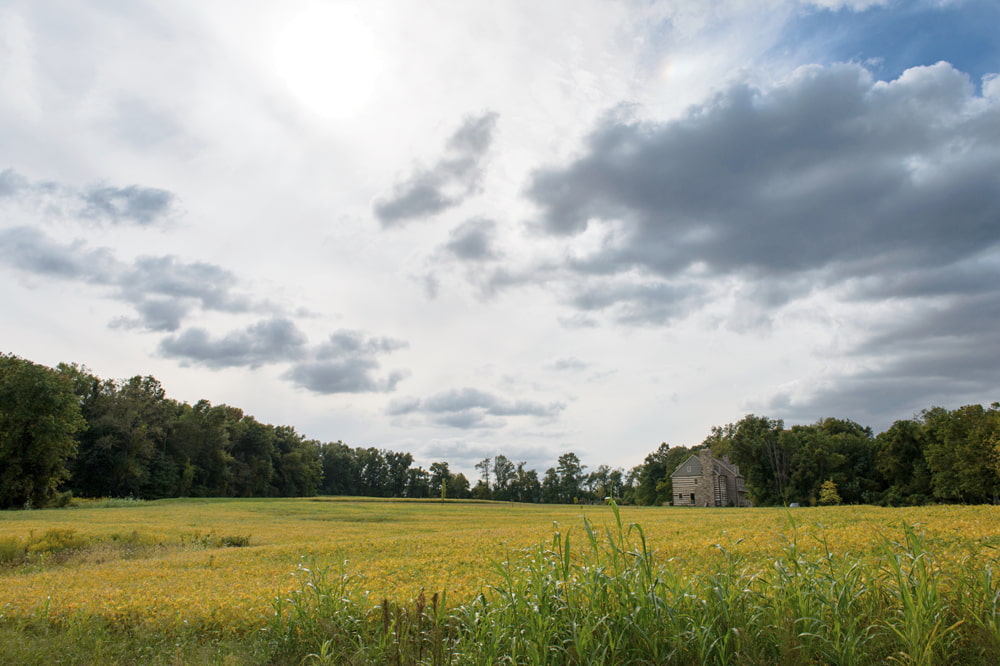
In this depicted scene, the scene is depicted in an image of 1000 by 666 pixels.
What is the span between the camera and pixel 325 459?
115688 millimetres

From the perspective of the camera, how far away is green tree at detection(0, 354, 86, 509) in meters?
45.1

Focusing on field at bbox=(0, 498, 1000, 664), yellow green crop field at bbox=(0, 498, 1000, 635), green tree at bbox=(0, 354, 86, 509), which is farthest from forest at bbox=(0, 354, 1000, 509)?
field at bbox=(0, 498, 1000, 664)

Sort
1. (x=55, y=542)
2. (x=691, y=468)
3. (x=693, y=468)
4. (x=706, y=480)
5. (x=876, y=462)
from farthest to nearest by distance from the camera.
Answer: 1. (x=691, y=468)
2. (x=693, y=468)
3. (x=706, y=480)
4. (x=876, y=462)
5. (x=55, y=542)

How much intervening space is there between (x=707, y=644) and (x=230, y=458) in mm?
86388

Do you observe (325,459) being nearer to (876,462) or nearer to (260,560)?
(876,462)

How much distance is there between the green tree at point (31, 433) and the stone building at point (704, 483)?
69769mm

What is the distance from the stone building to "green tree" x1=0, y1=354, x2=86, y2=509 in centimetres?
6977

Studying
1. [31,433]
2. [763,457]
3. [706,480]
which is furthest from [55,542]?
[706,480]

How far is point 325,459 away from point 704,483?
7262 cm

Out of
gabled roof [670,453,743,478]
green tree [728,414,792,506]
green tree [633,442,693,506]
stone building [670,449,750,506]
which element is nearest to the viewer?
green tree [728,414,792,506]

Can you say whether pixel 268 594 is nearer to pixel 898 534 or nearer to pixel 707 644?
pixel 707 644

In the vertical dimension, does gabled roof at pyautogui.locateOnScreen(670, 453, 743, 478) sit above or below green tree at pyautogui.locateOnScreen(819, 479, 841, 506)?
Result: above

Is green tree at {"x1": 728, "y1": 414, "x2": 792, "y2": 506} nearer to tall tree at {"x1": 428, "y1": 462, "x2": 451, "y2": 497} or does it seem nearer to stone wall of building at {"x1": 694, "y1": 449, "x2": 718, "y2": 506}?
stone wall of building at {"x1": 694, "y1": 449, "x2": 718, "y2": 506}

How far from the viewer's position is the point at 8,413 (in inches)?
1807
